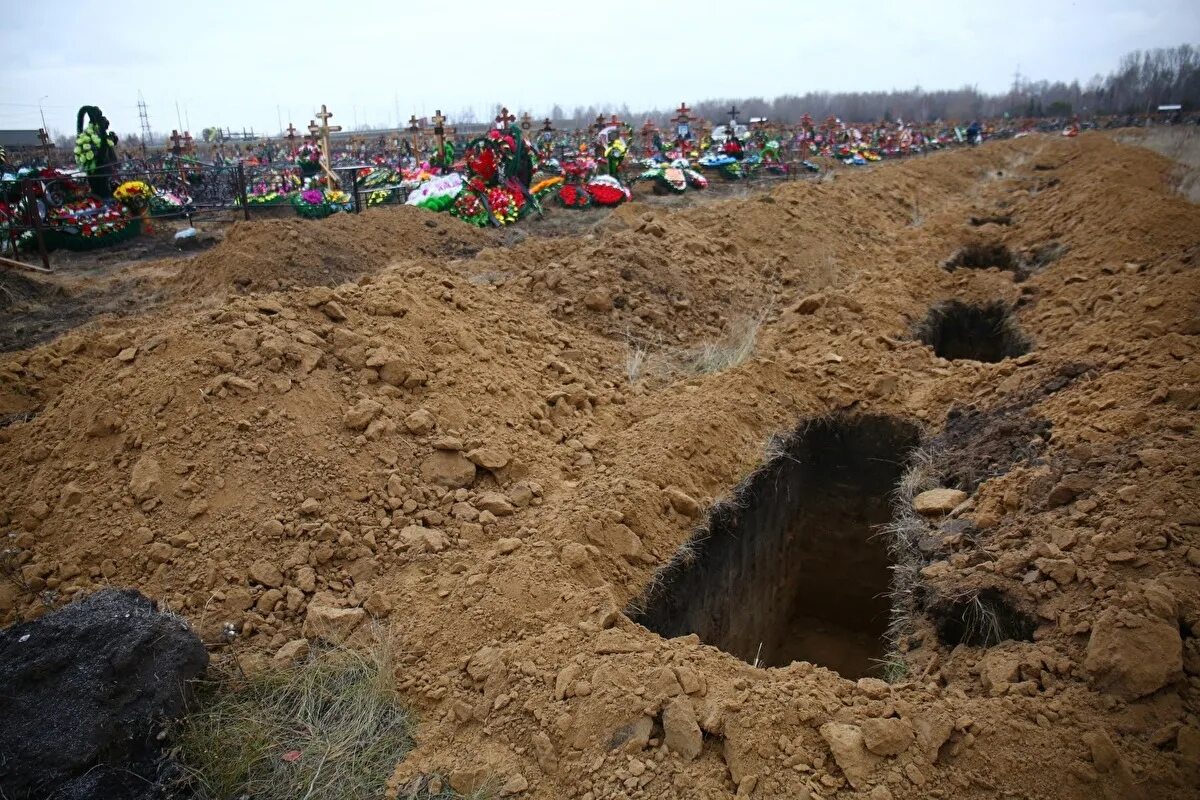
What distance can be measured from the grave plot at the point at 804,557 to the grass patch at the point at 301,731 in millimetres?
1635

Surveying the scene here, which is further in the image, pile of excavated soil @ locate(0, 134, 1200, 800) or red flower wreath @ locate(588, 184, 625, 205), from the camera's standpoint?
red flower wreath @ locate(588, 184, 625, 205)

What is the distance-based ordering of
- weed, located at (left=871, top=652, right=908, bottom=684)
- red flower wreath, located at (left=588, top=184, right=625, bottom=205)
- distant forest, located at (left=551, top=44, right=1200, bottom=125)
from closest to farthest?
weed, located at (left=871, top=652, right=908, bottom=684), red flower wreath, located at (left=588, top=184, right=625, bottom=205), distant forest, located at (left=551, top=44, right=1200, bottom=125)

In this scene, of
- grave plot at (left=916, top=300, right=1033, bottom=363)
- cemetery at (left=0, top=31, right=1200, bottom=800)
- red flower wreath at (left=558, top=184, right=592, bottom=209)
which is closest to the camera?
cemetery at (left=0, top=31, right=1200, bottom=800)

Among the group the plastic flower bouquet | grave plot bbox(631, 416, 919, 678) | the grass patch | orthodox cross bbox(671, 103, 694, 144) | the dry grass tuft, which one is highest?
orthodox cross bbox(671, 103, 694, 144)

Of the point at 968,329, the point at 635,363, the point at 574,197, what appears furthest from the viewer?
the point at 574,197

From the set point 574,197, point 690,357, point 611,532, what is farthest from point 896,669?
point 574,197

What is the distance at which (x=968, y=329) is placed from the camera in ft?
26.4

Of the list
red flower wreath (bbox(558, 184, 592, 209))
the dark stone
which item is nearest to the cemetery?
the dark stone

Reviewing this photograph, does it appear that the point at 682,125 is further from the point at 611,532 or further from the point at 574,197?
the point at 611,532

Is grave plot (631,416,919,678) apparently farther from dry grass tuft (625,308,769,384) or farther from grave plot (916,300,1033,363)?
grave plot (916,300,1033,363)

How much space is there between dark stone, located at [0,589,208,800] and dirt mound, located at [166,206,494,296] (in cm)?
605

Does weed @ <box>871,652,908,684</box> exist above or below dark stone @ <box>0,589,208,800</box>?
below

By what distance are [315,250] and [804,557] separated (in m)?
6.91

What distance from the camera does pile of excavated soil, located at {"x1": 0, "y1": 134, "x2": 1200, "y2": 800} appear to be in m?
2.61
